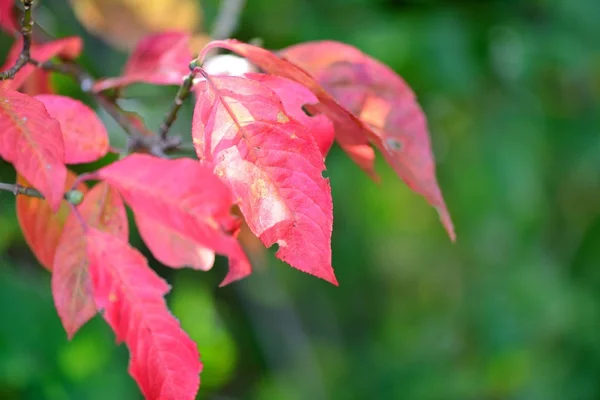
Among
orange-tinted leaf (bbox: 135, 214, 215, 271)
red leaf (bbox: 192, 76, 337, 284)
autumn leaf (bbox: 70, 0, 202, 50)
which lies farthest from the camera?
autumn leaf (bbox: 70, 0, 202, 50)

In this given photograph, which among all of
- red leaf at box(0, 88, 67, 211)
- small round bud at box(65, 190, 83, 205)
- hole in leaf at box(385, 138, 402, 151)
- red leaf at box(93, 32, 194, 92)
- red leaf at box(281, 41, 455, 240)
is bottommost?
small round bud at box(65, 190, 83, 205)

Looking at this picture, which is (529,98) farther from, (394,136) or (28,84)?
(28,84)

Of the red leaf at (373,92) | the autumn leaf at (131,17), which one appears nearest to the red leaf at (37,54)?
the red leaf at (373,92)

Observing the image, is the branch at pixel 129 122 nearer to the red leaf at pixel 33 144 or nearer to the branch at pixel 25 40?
the branch at pixel 25 40

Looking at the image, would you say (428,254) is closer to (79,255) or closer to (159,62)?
(159,62)

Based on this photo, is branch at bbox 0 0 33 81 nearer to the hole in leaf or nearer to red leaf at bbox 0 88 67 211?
red leaf at bbox 0 88 67 211

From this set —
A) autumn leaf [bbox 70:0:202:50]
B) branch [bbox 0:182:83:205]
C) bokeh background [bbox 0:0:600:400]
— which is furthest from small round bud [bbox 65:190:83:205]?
autumn leaf [bbox 70:0:202:50]

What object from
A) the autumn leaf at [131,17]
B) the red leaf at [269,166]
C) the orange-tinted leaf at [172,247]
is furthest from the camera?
the autumn leaf at [131,17]

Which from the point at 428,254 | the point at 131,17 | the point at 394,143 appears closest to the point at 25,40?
the point at 394,143
